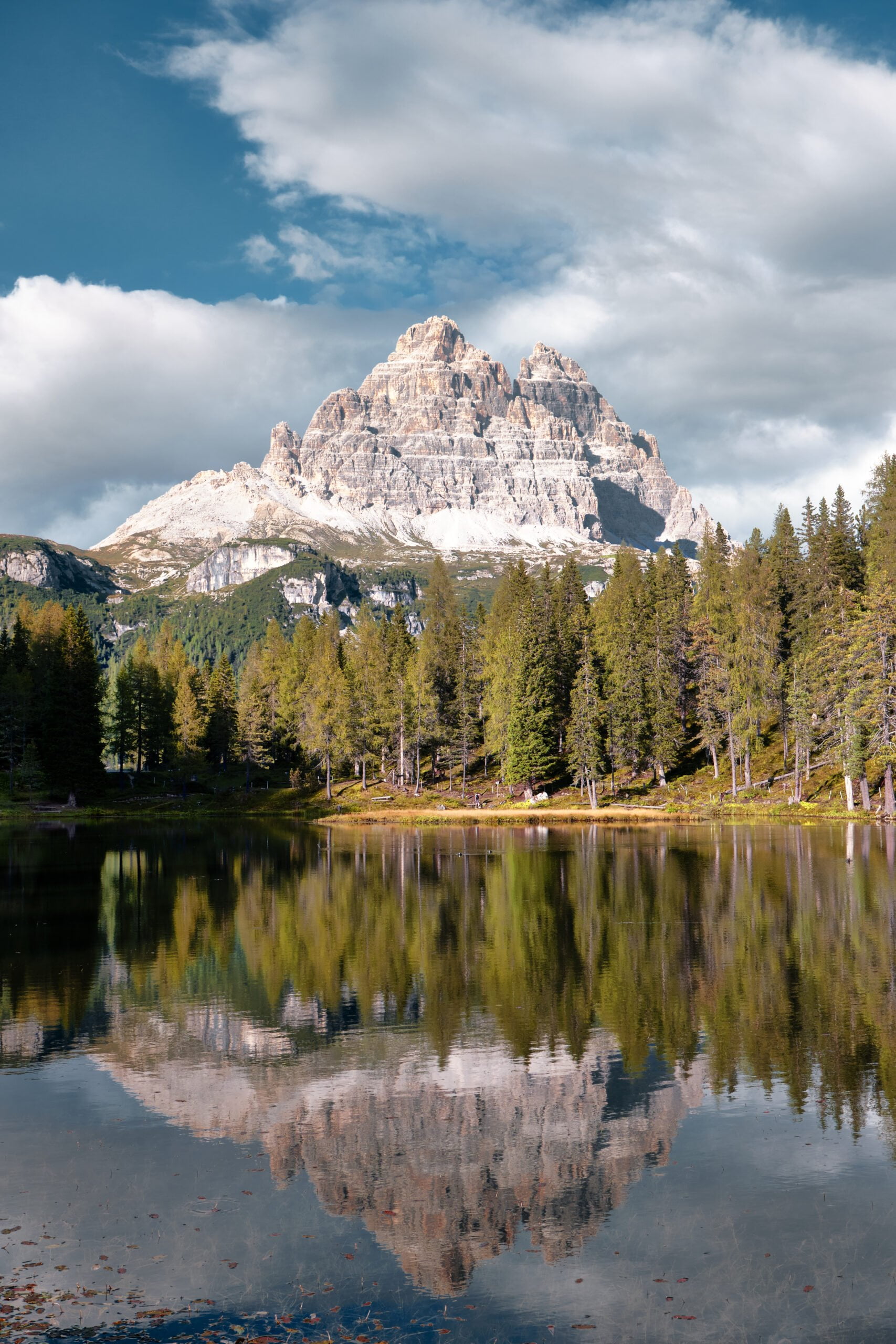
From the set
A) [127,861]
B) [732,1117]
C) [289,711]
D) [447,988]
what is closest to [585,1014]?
[447,988]

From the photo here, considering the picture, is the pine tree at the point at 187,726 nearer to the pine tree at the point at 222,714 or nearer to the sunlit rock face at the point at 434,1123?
the pine tree at the point at 222,714

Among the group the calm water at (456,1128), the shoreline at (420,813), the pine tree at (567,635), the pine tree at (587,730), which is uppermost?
the pine tree at (567,635)

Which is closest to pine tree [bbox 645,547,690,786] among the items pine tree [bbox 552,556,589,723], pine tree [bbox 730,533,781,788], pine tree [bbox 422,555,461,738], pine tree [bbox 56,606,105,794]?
pine tree [bbox 730,533,781,788]

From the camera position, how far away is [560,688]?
349 ft

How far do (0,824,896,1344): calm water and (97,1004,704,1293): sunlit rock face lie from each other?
0.06 metres

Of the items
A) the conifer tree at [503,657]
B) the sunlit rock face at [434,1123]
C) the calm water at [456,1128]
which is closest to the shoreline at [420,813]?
the conifer tree at [503,657]

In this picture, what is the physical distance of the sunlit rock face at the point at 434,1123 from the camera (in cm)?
1255

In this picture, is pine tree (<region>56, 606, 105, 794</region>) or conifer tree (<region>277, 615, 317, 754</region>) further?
conifer tree (<region>277, 615, 317, 754</region>)

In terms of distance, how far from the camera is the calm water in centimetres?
1079

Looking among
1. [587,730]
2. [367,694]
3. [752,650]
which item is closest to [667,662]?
[752,650]

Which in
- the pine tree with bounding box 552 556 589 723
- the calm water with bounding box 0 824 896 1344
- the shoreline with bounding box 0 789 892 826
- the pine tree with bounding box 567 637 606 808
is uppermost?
the pine tree with bounding box 552 556 589 723

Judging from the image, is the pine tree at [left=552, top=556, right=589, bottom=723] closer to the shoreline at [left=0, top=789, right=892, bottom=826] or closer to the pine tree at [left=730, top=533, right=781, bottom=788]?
the shoreline at [left=0, top=789, right=892, bottom=826]

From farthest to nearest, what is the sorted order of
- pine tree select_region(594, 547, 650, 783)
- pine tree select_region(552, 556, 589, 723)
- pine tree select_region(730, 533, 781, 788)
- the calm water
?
pine tree select_region(552, 556, 589, 723) < pine tree select_region(594, 547, 650, 783) < pine tree select_region(730, 533, 781, 788) < the calm water

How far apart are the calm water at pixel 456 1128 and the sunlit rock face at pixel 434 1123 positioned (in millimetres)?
63
